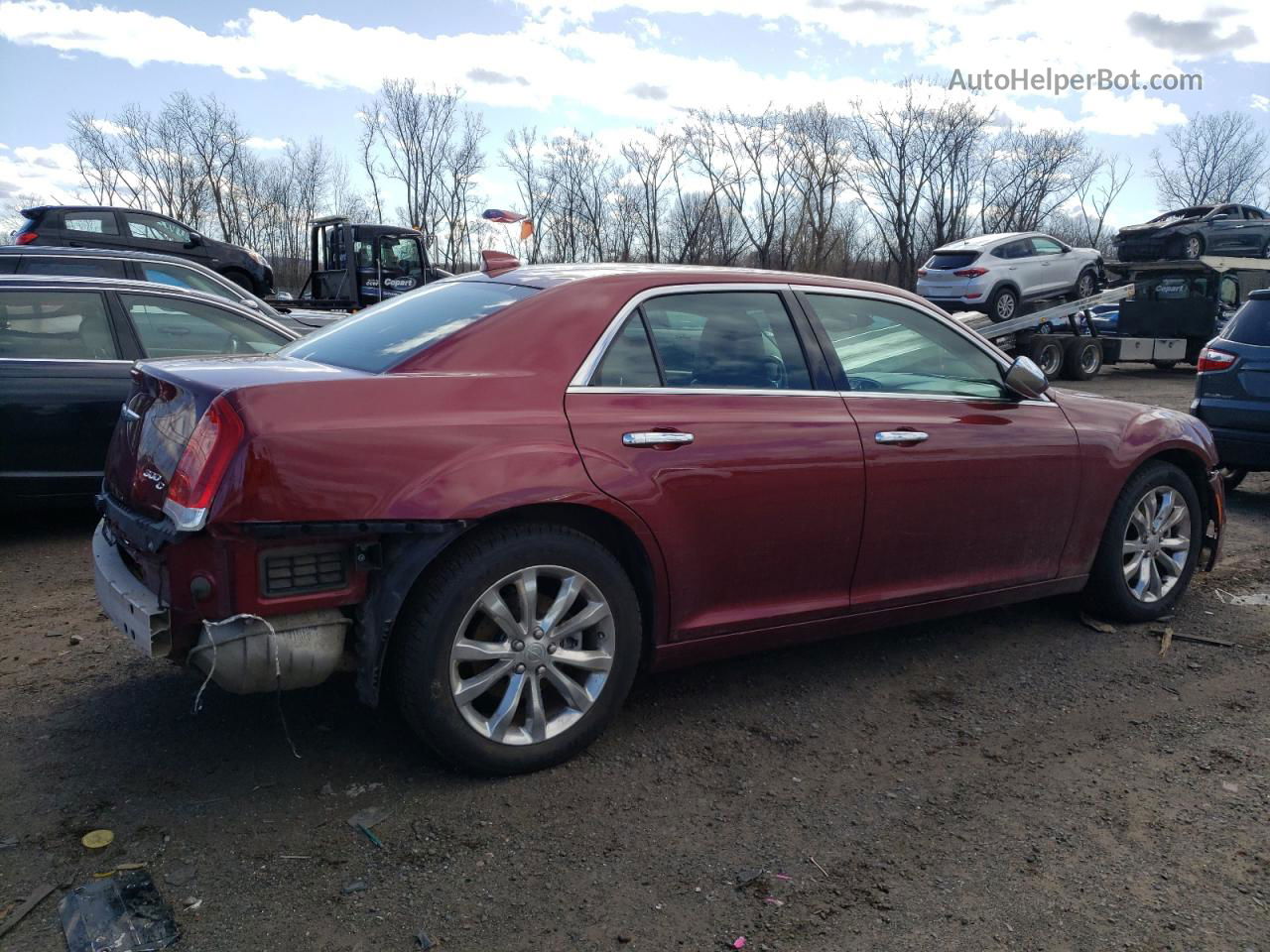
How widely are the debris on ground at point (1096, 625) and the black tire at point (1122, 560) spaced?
34 millimetres

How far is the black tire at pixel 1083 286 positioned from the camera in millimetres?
20594

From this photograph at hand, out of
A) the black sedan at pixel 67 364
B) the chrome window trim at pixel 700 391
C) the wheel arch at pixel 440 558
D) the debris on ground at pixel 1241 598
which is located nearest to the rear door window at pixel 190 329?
the black sedan at pixel 67 364

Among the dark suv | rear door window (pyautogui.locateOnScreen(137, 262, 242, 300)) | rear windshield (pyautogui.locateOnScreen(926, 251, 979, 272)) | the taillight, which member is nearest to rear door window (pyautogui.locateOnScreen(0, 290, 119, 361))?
rear door window (pyautogui.locateOnScreen(137, 262, 242, 300))

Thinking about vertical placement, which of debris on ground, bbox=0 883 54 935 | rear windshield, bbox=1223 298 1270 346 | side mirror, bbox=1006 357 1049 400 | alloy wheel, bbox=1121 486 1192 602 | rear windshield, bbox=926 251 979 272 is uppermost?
rear windshield, bbox=926 251 979 272

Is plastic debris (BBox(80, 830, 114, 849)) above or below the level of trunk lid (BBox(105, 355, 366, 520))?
below

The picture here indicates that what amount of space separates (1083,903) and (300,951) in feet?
6.52

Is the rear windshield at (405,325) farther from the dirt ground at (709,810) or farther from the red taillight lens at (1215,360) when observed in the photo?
the red taillight lens at (1215,360)

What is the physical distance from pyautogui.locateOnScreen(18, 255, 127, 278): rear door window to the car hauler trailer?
13922mm

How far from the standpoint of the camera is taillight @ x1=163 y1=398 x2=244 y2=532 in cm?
291

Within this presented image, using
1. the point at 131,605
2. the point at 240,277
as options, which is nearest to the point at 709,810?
the point at 131,605

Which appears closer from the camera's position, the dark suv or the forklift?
the dark suv

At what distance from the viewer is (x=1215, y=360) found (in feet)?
26.3

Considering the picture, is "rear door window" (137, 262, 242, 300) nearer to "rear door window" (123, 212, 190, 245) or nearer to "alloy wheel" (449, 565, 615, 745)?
"alloy wheel" (449, 565, 615, 745)

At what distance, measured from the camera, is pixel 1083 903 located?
2744mm
